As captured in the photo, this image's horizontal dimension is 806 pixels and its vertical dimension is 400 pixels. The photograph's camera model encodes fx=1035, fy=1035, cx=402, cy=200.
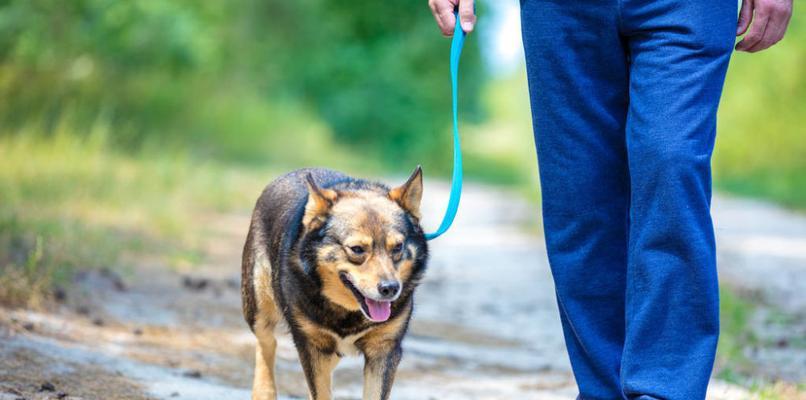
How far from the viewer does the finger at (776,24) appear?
287cm

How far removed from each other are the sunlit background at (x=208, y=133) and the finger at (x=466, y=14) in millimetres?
1766

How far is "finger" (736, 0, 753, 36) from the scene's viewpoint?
294 cm

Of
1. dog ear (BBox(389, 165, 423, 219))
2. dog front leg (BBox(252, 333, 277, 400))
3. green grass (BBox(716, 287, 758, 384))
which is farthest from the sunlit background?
dog ear (BBox(389, 165, 423, 219))

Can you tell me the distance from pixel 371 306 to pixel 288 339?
78.9 inches

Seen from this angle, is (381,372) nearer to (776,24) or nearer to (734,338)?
(776,24)

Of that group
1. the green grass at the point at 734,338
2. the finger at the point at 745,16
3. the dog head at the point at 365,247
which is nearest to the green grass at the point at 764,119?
the green grass at the point at 734,338

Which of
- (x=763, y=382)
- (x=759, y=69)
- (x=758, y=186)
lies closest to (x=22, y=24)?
(x=763, y=382)

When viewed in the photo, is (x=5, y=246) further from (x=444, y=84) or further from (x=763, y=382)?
(x=444, y=84)

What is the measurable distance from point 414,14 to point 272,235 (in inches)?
1155

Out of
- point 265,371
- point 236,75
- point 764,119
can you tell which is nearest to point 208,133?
point 236,75

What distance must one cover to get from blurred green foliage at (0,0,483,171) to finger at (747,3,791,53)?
8816 mm

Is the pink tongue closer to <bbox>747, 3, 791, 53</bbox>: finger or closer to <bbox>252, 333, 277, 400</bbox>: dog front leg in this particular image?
<bbox>252, 333, 277, 400</bbox>: dog front leg

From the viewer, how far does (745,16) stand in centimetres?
298

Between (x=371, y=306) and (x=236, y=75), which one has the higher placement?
(x=371, y=306)
